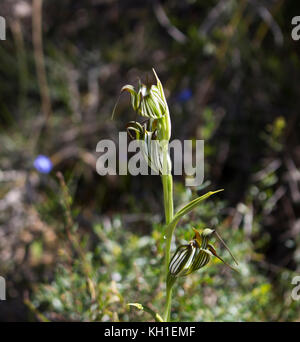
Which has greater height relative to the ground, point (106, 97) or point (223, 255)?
point (106, 97)

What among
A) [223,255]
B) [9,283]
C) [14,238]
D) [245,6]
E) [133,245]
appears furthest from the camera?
[245,6]

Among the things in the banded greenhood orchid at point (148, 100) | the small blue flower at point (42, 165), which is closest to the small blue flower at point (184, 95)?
the small blue flower at point (42, 165)

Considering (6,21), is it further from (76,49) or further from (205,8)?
(205,8)

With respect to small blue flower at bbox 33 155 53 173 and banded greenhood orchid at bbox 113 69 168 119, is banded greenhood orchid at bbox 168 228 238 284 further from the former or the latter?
small blue flower at bbox 33 155 53 173

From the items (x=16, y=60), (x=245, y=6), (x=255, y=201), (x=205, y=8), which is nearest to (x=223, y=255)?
(x=255, y=201)

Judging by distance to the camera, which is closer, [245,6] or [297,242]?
[297,242]

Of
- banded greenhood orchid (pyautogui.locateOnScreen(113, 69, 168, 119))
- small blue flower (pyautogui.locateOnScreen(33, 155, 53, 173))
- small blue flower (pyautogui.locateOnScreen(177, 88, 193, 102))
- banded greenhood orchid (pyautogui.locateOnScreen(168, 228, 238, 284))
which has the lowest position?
banded greenhood orchid (pyautogui.locateOnScreen(168, 228, 238, 284))

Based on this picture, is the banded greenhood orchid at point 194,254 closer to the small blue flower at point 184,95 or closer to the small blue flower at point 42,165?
the small blue flower at point 42,165

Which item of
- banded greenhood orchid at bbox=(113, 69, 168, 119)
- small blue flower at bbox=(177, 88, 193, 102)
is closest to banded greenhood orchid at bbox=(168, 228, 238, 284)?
banded greenhood orchid at bbox=(113, 69, 168, 119)
